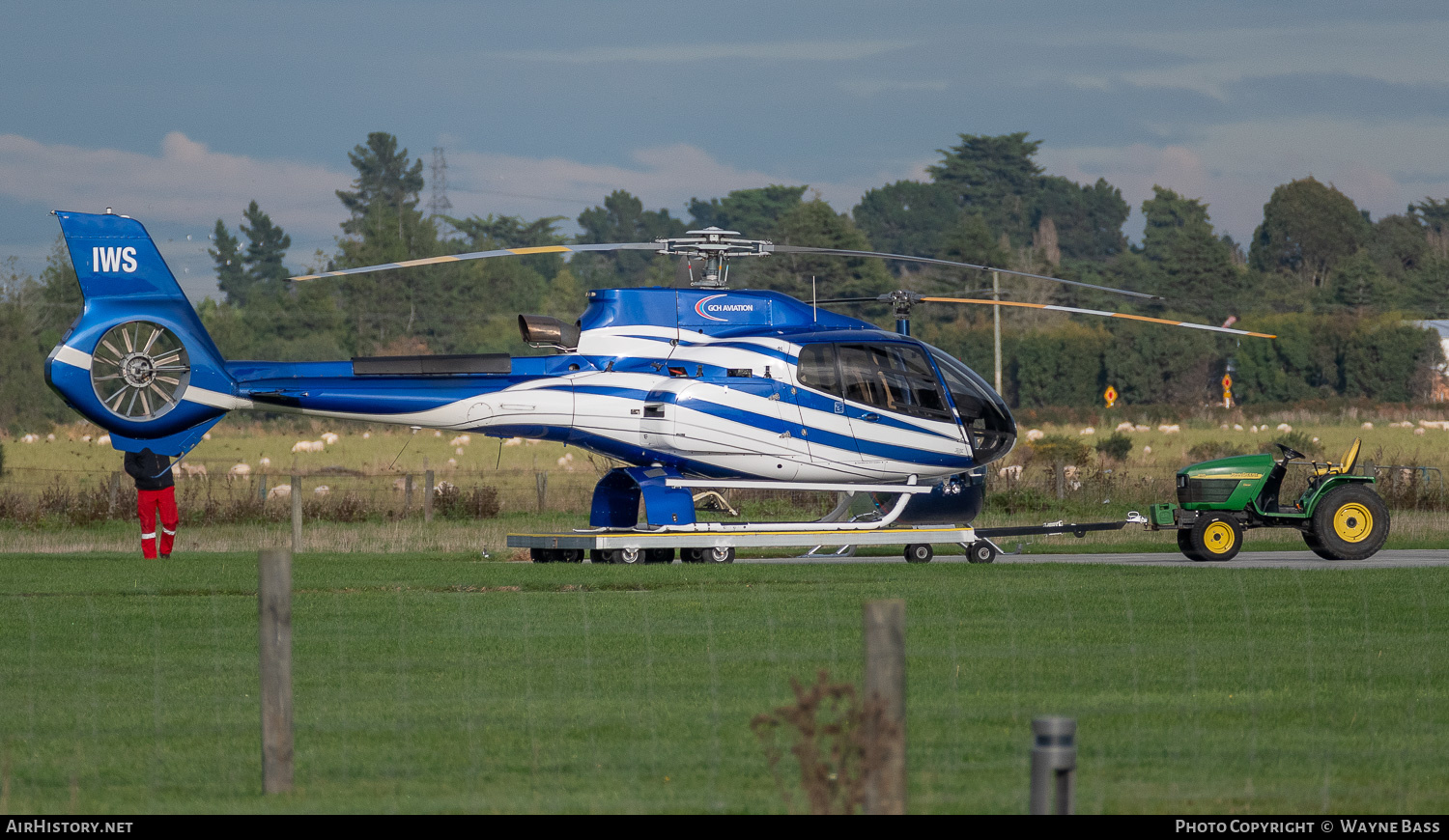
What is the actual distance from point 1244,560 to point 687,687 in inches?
548

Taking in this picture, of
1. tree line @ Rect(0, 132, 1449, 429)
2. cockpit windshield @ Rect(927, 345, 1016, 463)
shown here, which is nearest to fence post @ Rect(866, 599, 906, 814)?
cockpit windshield @ Rect(927, 345, 1016, 463)

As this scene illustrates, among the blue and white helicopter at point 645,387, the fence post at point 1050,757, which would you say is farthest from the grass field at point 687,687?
the blue and white helicopter at point 645,387

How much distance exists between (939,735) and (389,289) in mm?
101641

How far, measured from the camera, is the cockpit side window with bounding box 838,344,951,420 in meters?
22.9

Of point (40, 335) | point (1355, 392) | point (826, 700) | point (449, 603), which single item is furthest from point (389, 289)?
point (826, 700)

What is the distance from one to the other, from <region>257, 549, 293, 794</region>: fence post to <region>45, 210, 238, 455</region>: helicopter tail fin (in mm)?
13873

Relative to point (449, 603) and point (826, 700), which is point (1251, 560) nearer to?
point (449, 603)

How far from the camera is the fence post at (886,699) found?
611cm

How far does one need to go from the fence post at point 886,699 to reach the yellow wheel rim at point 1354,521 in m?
18.4

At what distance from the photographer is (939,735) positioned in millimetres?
9930

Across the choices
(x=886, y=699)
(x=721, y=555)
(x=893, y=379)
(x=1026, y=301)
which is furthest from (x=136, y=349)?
(x=1026, y=301)

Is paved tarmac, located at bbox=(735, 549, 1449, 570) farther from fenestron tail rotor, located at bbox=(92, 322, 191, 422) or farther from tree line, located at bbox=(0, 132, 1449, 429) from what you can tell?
tree line, located at bbox=(0, 132, 1449, 429)

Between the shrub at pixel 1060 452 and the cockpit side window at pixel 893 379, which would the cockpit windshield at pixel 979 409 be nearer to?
the cockpit side window at pixel 893 379

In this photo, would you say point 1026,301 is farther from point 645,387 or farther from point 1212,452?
point 645,387
